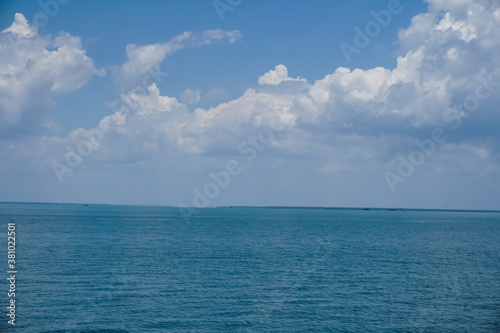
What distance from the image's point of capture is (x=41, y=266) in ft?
232

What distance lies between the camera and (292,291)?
5862cm

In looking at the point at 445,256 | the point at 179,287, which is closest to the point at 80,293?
the point at 179,287

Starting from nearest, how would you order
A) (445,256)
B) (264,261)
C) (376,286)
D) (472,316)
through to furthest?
(472,316)
(376,286)
(264,261)
(445,256)

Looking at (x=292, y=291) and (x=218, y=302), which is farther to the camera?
(x=292, y=291)

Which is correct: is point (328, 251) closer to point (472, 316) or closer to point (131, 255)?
point (131, 255)

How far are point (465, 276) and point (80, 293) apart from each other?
2370 inches

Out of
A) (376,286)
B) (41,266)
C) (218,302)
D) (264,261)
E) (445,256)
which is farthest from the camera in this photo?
(445,256)

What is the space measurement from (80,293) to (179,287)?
1291cm

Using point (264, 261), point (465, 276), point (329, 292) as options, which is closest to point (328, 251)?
point (264, 261)

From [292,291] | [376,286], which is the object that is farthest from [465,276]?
[292,291]

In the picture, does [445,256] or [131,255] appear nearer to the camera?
[131,255]

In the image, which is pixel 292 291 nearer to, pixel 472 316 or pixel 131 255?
pixel 472 316

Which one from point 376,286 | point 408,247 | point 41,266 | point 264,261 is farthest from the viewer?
point 408,247

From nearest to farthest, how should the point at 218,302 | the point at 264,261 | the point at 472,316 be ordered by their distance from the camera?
the point at 472,316 < the point at 218,302 < the point at 264,261
